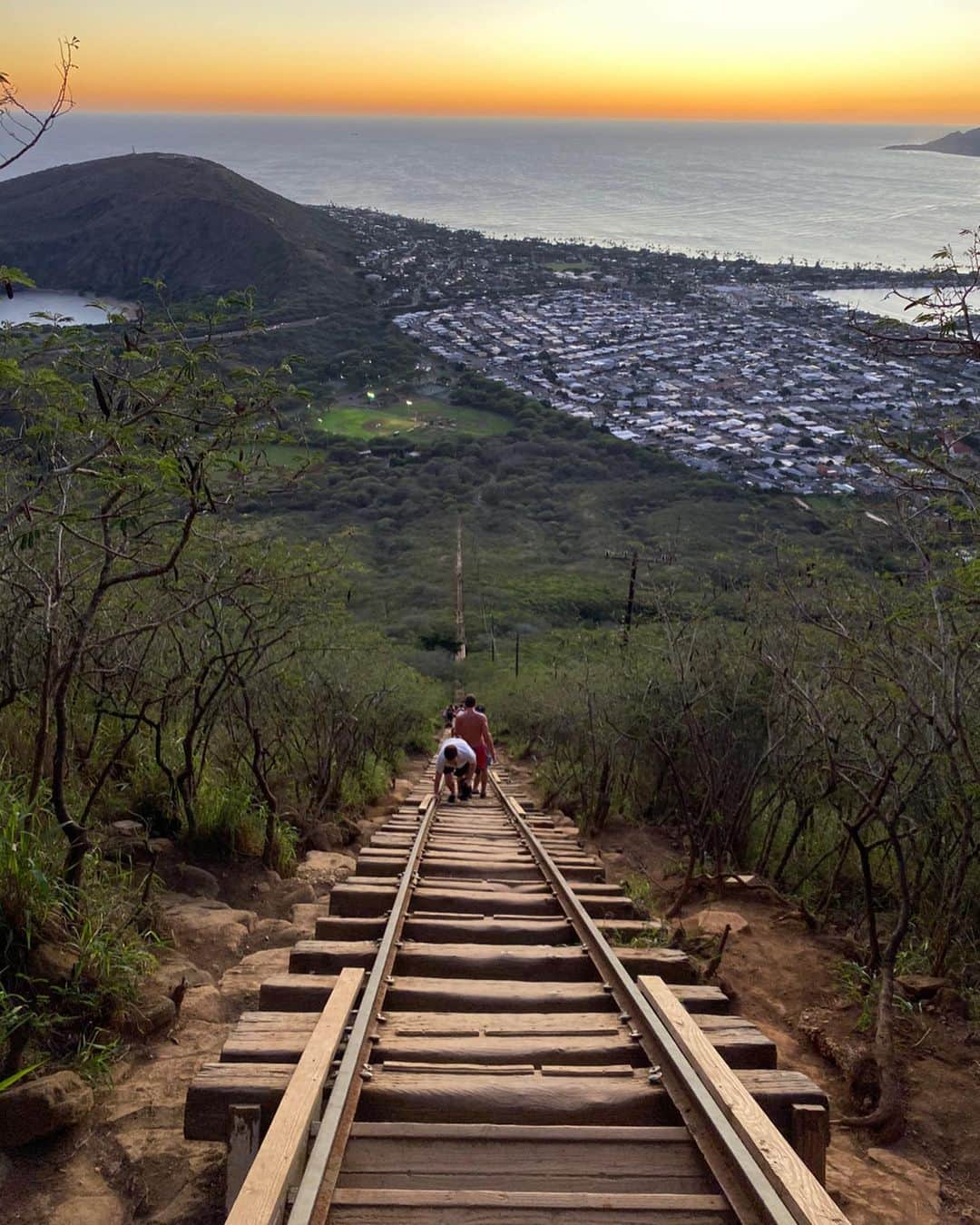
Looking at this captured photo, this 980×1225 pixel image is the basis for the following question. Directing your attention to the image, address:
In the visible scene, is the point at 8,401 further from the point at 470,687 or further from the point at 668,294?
the point at 668,294

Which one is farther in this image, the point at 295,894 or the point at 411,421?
the point at 411,421

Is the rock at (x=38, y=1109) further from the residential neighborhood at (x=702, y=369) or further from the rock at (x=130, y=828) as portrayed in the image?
the residential neighborhood at (x=702, y=369)

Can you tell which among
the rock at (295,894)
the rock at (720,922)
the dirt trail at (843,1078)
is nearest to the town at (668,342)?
the rock at (720,922)

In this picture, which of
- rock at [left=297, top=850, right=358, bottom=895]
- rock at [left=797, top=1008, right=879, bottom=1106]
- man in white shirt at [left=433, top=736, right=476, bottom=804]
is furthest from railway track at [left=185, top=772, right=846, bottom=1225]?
man in white shirt at [left=433, top=736, right=476, bottom=804]

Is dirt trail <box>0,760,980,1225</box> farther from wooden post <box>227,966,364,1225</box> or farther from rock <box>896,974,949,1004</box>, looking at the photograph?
wooden post <box>227,966,364,1225</box>

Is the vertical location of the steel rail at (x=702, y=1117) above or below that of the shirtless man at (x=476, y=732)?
above

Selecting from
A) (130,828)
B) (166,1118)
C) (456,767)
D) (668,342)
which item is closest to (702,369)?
(668,342)

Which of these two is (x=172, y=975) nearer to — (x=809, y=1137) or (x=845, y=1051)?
(x=809, y=1137)

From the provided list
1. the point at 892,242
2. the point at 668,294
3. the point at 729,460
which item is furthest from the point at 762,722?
the point at 892,242
